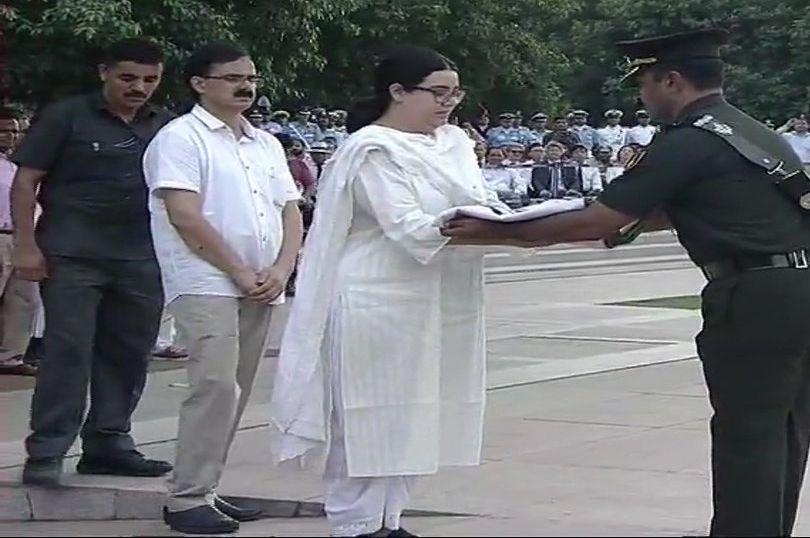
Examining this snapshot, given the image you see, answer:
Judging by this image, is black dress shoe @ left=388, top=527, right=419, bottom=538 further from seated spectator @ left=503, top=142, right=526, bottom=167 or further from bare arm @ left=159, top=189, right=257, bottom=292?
seated spectator @ left=503, top=142, right=526, bottom=167

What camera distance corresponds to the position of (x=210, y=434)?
6.67m

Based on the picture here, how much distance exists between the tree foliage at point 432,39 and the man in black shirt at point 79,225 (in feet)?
4.58

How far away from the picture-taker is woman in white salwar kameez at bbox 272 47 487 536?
19.9 ft

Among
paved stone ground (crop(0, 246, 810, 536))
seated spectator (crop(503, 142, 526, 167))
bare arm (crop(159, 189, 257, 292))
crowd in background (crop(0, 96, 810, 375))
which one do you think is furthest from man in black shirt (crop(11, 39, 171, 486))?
seated spectator (crop(503, 142, 526, 167))

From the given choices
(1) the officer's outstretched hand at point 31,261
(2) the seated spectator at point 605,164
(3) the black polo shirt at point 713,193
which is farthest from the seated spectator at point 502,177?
(3) the black polo shirt at point 713,193

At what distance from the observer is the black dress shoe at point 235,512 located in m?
7.00

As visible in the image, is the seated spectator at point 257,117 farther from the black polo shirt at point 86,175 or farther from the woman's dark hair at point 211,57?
the woman's dark hair at point 211,57

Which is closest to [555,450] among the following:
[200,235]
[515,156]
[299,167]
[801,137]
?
[200,235]

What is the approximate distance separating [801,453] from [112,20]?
12664 mm

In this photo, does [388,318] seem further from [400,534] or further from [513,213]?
[400,534]

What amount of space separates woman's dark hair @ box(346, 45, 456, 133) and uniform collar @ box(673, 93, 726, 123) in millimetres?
992

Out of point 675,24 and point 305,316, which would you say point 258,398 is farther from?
point 675,24

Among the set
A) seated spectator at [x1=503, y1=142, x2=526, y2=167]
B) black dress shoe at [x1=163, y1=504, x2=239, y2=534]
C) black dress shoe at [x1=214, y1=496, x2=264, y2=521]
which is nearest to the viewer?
black dress shoe at [x1=163, y1=504, x2=239, y2=534]

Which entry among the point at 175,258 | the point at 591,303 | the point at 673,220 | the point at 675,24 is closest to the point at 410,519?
the point at 175,258
